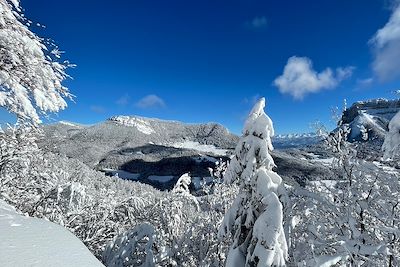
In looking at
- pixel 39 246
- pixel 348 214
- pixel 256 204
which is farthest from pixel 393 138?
pixel 39 246

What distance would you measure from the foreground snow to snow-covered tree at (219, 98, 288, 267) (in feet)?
11.8

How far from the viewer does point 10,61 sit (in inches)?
253

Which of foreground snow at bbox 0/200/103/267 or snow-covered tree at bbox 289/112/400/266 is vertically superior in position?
snow-covered tree at bbox 289/112/400/266

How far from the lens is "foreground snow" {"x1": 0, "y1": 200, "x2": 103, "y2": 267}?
9.52 ft

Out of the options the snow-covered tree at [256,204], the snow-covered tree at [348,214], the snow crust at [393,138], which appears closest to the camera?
the snow crust at [393,138]

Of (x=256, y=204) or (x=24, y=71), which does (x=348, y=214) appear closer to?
(x=256, y=204)

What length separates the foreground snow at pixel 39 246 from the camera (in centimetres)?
290

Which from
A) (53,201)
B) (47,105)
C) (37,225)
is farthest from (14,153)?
(37,225)

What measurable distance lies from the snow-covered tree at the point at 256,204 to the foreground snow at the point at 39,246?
3.61 m

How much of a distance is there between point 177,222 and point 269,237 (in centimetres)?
1018

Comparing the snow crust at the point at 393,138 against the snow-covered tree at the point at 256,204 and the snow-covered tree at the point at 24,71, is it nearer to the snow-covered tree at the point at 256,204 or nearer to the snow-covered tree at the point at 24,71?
the snow-covered tree at the point at 256,204

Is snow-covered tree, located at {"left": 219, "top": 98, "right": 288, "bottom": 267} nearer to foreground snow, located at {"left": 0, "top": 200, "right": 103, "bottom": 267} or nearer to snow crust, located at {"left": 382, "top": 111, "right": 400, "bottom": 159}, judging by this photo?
snow crust, located at {"left": 382, "top": 111, "right": 400, "bottom": 159}

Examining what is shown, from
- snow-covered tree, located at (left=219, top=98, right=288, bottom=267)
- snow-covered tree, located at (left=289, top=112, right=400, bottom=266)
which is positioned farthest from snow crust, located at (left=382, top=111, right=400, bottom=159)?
snow-covered tree, located at (left=219, top=98, right=288, bottom=267)

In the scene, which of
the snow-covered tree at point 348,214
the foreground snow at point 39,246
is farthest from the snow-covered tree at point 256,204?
the foreground snow at point 39,246
